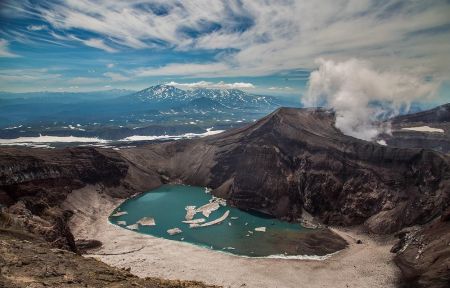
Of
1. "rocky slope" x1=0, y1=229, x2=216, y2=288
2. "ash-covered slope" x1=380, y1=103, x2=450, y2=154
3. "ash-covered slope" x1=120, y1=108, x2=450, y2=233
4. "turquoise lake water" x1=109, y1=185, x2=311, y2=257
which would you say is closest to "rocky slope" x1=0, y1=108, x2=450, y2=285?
"ash-covered slope" x1=120, y1=108, x2=450, y2=233

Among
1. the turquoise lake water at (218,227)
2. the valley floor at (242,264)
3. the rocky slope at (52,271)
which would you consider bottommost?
the turquoise lake water at (218,227)

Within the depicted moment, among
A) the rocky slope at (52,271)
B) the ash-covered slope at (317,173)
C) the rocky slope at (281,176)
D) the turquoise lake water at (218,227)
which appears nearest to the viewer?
the rocky slope at (52,271)

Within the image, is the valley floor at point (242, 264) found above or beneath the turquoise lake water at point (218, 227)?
above

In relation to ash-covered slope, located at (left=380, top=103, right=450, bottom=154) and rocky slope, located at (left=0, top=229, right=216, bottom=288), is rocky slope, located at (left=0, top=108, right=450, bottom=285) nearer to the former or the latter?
rocky slope, located at (left=0, top=229, right=216, bottom=288)

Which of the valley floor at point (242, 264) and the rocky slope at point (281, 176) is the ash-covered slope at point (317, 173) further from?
the valley floor at point (242, 264)

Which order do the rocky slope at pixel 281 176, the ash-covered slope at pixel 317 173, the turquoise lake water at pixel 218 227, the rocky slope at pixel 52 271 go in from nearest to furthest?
the rocky slope at pixel 52 271 < the turquoise lake water at pixel 218 227 < the rocky slope at pixel 281 176 < the ash-covered slope at pixel 317 173

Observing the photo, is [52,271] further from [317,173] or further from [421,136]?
[421,136]

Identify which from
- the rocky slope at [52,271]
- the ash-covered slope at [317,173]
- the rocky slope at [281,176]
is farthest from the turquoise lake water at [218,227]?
the rocky slope at [52,271]

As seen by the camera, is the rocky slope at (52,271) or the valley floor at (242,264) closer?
the rocky slope at (52,271)
